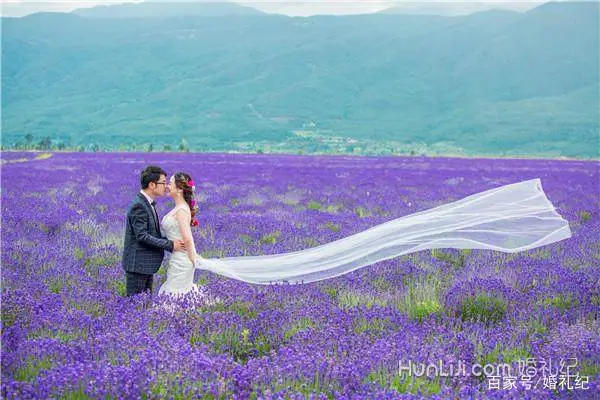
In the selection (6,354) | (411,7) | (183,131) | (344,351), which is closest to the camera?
(6,354)

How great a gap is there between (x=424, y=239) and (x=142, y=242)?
2317 mm

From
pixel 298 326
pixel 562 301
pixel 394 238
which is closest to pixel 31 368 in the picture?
pixel 298 326

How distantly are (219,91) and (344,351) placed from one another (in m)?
118

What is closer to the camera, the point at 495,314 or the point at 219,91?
the point at 495,314

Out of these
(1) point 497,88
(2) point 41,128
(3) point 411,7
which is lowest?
(2) point 41,128

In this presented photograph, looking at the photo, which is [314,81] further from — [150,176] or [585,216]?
[150,176]

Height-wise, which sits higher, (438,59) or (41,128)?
(438,59)

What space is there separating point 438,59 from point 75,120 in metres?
69.8

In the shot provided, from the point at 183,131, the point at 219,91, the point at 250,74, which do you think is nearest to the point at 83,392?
the point at 183,131

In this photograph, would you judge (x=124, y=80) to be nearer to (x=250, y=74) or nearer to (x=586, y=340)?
(x=250, y=74)

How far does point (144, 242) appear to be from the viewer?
188 inches

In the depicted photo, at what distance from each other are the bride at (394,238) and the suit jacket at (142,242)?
0.48 ft

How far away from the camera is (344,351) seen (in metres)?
3.56

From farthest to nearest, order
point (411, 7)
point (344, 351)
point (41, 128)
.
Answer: point (411, 7) → point (41, 128) → point (344, 351)
